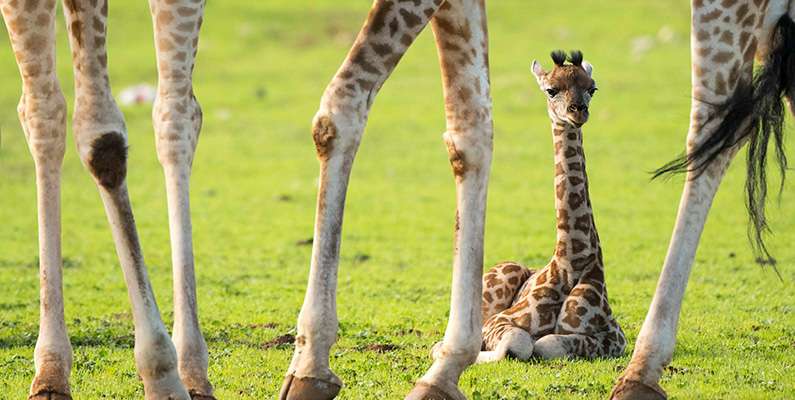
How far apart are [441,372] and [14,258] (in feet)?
23.8

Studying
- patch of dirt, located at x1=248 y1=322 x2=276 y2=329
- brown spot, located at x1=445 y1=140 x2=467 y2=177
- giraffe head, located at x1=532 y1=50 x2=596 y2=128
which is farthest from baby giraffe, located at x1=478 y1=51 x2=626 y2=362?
patch of dirt, located at x1=248 y1=322 x2=276 y2=329

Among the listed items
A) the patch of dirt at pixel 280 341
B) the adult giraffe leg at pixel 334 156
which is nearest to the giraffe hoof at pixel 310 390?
the adult giraffe leg at pixel 334 156

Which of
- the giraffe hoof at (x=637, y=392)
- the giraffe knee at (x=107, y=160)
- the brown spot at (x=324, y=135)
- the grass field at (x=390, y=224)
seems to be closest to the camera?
the brown spot at (x=324, y=135)

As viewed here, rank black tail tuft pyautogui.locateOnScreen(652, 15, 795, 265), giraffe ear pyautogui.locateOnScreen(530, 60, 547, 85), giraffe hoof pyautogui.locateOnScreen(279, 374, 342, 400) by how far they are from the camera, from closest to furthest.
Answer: giraffe hoof pyautogui.locateOnScreen(279, 374, 342, 400) → black tail tuft pyautogui.locateOnScreen(652, 15, 795, 265) → giraffe ear pyautogui.locateOnScreen(530, 60, 547, 85)

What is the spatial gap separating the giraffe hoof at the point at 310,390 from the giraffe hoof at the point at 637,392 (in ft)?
3.87

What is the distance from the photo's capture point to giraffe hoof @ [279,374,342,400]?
5.03 metres

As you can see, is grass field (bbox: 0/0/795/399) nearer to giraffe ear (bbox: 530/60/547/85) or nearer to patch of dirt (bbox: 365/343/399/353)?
patch of dirt (bbox: 365/343/399/353)

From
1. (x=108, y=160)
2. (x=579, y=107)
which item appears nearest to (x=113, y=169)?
(x=108, y=160)

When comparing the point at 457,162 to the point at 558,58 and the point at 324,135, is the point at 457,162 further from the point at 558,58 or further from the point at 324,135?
the point at 558,58

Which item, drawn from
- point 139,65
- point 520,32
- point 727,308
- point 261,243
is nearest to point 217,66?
point 139,65

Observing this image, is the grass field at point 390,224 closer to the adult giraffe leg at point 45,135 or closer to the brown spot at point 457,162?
the adult giraffe leg at point 45,135

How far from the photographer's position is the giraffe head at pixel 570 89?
688cm

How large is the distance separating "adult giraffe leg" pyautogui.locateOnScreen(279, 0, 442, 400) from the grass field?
0.86 m

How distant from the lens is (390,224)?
13570mm
